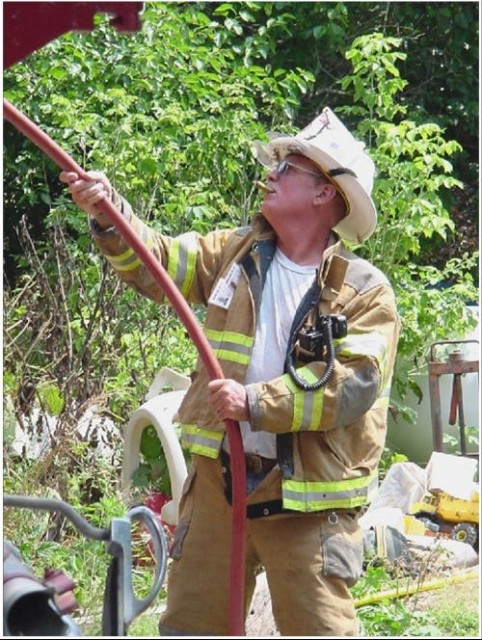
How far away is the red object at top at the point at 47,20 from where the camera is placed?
2951 mm

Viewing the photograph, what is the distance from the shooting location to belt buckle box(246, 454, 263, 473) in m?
3.97

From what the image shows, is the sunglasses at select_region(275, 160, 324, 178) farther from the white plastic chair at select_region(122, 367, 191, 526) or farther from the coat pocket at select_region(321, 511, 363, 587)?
the white plastic chair at select_region(122, 367, 191, 526)

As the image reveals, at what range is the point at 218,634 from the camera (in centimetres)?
394

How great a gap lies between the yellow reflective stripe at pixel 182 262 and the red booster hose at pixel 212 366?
45 cm

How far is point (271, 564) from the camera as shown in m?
→ 3.95

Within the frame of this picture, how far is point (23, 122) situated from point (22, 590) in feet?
4.07

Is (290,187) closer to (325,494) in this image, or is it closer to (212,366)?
(212,366)

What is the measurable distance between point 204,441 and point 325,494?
0.40m

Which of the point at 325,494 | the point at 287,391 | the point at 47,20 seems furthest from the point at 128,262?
the point at 47,20

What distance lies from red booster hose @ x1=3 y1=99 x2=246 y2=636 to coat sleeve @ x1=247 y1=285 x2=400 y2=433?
4.8 inches

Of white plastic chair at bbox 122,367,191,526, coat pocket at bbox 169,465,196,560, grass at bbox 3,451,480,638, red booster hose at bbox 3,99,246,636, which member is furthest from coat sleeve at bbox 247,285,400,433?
white plastic chair at bbox 122,367,191,526

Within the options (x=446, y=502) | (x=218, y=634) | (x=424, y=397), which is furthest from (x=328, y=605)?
(x=424, y=397)

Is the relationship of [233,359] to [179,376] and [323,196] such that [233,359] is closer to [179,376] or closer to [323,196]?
[323,196]

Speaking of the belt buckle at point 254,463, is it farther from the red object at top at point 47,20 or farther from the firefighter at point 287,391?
the red object at top at point 47,20
